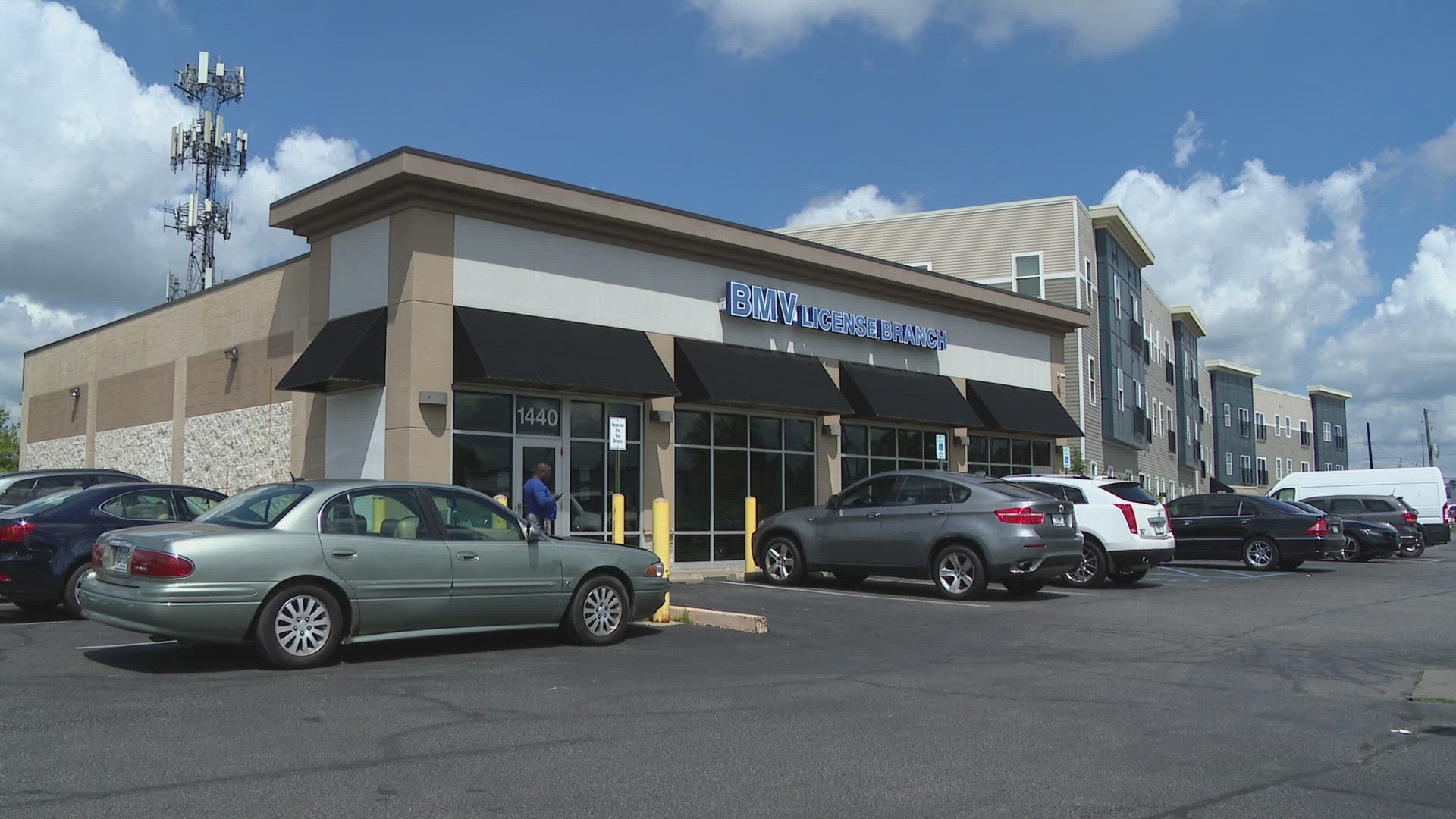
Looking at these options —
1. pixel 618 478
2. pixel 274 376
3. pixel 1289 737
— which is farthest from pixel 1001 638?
pixel 274 376

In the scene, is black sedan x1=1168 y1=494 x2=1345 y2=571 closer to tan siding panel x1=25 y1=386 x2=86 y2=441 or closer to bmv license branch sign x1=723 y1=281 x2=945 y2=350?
bmv license branch sign x1=723 y1=281 x2=945 y2=350

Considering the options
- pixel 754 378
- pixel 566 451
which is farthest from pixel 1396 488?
pixel 566 451

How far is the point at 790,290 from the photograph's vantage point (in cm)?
2281

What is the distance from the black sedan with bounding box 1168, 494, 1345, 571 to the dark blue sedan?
17.1 meters

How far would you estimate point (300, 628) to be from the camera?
28.9 feet

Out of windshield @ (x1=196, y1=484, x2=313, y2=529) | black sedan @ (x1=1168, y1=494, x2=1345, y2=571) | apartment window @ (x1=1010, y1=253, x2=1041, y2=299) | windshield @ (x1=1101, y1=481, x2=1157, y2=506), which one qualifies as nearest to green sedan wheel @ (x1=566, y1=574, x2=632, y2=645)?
windshield @ (x1=196, y1=484, x2=313, y2=529)

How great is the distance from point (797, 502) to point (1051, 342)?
35.8 feet

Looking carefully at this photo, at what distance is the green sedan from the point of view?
27.7ft

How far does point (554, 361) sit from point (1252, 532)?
13.7 m

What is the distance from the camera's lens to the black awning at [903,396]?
23438 mm

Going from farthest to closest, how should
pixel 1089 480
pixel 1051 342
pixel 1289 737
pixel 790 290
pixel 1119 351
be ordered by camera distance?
pixel 1119 351 → pixel 1051 342 → pixel 790 290 → pixel 1089 480 → pixel 1289 737

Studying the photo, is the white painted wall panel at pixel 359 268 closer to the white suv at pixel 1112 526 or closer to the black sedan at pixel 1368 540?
the white suv at pixel 1112 526

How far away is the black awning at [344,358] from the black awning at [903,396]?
9.73 metres

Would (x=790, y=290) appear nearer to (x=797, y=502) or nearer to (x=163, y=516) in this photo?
(x=797, y=502)
